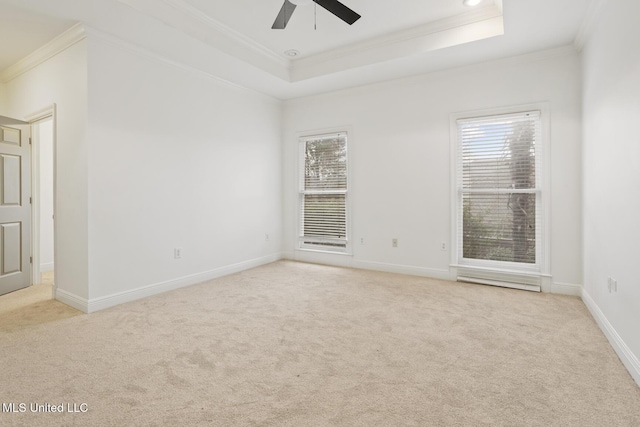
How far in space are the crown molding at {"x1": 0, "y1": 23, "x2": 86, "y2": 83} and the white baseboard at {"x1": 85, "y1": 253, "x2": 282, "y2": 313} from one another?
255 cm

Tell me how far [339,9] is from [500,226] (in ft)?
10.1

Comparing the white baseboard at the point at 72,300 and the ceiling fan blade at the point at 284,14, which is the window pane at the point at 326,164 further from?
the white baseboard at the point at 72,300

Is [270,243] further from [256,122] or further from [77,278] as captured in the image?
[77,278]

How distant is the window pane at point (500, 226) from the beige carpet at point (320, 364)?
67cm

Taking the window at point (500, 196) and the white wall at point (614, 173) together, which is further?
the window at point (500, 196)

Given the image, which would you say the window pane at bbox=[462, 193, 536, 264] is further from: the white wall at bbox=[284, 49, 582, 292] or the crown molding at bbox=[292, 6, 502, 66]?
the crown molding at bbox=[292, 6, 502, 66]

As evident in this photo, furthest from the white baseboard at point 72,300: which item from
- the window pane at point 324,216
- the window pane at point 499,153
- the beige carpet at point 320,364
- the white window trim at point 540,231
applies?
the window pane at point 499,153

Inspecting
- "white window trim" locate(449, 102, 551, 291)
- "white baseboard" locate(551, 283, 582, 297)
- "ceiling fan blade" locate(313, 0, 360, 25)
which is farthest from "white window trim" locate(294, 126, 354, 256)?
"white baseboard" locate(551, 283, 582, 297)

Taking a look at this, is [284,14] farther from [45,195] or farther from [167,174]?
[45,195]

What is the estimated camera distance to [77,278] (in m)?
3.32

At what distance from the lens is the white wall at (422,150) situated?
375 centimetres

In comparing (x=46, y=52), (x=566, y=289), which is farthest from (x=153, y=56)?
(x=566, y=289)

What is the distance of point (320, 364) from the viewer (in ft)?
7.27

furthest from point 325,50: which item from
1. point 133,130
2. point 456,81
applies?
point 133,130
